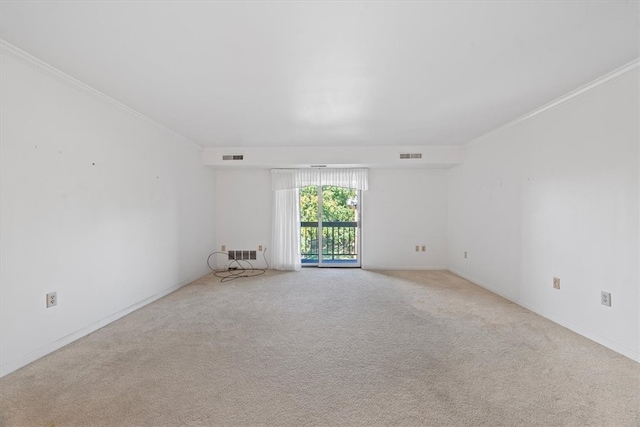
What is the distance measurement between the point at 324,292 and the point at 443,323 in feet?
5.09

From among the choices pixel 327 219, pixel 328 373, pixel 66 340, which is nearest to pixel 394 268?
pixel 327 219

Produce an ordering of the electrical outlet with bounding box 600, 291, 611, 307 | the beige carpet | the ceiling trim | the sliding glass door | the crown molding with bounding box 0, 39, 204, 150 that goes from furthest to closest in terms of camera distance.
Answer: the sliding glass door → the ceiling trim → the electrical outlet with bounding box 600, 291, 611, 307 → the crown molding with bounding box 0, 39, 204, 150 → the beige carpet

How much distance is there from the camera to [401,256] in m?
5.08

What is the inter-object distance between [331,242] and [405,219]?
1.54 meters

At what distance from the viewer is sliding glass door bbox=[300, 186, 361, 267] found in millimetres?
5252

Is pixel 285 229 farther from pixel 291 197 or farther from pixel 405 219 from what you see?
pixel 405 219

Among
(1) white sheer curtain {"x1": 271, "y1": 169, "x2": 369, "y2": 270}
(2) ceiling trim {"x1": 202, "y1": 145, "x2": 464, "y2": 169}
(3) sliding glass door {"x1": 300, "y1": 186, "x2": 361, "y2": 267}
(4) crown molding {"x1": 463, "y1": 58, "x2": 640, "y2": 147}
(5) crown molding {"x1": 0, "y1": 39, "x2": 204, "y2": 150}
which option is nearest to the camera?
(5) crown molding {"x1": 0, "y1": 39, "x2": 204, "y2": 150}

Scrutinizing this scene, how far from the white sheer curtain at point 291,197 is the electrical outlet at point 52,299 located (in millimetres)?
3192

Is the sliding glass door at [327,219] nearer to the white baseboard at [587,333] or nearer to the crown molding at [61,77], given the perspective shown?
the white baseboard at [587,333]

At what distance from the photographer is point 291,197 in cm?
504

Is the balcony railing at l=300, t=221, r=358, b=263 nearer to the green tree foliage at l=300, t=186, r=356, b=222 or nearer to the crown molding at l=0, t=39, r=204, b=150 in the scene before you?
the green tree foliage at l=300, t=186, r=356, b=222

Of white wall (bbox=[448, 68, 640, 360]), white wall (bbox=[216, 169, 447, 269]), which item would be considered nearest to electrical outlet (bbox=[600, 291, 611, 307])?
white wall (bbox=[448, 68, 640, 360])

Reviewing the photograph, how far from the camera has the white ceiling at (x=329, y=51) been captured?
1.44 metres

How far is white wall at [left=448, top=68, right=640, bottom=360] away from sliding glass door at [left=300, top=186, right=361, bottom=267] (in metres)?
2.29
